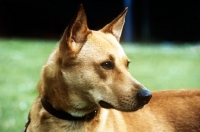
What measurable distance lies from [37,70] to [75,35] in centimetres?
655

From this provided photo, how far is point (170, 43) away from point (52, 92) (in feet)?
46.9

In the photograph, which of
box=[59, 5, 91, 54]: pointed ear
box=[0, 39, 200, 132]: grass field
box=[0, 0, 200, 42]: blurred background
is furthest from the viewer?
box=[0, 0, 200, 42]: blurred background

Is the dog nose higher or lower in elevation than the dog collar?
higher

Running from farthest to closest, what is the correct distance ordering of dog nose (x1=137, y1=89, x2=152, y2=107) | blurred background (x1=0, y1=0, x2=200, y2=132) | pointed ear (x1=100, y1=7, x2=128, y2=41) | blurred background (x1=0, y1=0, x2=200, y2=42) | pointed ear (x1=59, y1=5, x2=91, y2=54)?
1. blurred background (x1=0, y1=0, x2=200, y2=42)
2. blurred background (x1=0, y1=0, x2=200, y2=132)
3. pointed ear (x1=100, y1=7, x2=128, y2=41)
4. pointed ear (x1=59, y1=5, x2=91, y2=54)
5. dog nose (x1=137, y1=89, x2=152, y2=107)

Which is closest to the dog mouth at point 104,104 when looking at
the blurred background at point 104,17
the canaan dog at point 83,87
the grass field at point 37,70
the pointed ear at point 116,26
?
the canaan dog at point 83,87

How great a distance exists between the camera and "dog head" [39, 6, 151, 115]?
374 centimetres

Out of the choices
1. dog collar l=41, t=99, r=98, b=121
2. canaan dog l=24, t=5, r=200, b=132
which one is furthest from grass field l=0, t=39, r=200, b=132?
dog collar l=41, t=99, r=98, b=121

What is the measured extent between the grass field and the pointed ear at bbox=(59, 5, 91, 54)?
4.53 ft

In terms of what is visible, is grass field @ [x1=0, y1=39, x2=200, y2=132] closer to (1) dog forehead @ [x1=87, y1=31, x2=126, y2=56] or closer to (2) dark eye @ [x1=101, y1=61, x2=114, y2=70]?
(1) dog forehead @ [x1=87, y1=31, x2=126, y2=56]

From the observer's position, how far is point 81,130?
388 centimetres

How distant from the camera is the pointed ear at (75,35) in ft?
12.4

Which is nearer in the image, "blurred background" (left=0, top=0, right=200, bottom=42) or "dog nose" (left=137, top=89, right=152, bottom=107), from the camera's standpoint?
"dog nose" (left=137, top=89, right=152, bottom=107)

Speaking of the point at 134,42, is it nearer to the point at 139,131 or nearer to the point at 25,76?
the point at 25,76

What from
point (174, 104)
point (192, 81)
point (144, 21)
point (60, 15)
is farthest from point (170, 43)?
point (174, 104)
